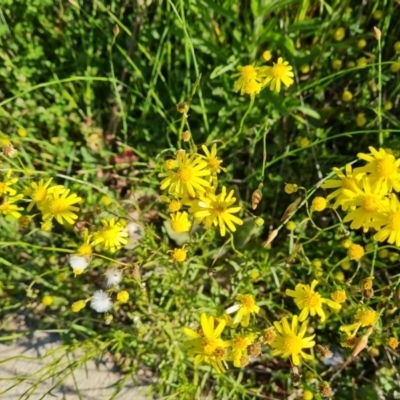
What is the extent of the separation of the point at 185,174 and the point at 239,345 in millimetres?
384

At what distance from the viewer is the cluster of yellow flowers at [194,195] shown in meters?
1.15

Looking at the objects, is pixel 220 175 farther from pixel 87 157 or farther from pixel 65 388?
pixel 65 388

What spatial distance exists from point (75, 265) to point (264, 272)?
494 mm

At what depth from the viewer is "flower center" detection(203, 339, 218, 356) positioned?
1137 millimetres

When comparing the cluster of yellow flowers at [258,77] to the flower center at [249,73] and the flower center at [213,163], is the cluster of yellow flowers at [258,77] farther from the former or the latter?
the flower center at [213,163]

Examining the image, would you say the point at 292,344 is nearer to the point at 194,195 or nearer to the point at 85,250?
the point at 194,195

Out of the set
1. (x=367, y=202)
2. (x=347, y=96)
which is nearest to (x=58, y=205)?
(x=367, y=202)

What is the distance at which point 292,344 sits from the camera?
3.84ft

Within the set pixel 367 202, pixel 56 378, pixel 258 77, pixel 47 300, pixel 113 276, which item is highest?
pixel 258 77

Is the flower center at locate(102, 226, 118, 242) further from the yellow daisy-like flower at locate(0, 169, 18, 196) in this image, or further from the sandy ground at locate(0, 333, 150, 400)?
the sandy ground at locate(0, 333, 150, 400)

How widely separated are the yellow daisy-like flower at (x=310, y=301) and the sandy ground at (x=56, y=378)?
538mm

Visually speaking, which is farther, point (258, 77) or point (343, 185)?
point (258, 77)

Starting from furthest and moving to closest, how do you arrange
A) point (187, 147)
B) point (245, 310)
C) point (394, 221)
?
1. point (187, 147)
2. point (245, 310)
3. point (394, 221)

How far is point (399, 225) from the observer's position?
1095 millimetres
